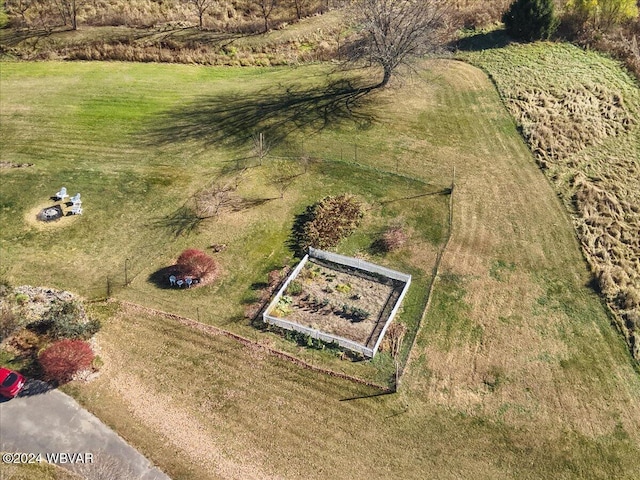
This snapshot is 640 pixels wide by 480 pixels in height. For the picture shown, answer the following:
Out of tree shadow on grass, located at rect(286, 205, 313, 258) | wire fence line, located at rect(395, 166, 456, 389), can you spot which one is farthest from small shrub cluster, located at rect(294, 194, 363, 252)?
wire fence line, located at rect(395, 166, 456, 389)

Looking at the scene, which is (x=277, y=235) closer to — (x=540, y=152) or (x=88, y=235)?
(x=88, y=235)

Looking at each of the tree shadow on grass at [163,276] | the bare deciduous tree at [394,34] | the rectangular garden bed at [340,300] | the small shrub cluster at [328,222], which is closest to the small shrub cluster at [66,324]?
the tree shadow on grass at [163,276]

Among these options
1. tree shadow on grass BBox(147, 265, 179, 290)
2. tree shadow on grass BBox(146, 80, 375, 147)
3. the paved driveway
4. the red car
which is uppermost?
tree shadow on grass BBox(146, 80, 375, 147)

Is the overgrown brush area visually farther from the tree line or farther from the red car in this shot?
the red car

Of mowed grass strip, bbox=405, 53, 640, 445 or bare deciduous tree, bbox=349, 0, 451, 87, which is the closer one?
mowed grass strip, bbox=405, 53, 640, 445

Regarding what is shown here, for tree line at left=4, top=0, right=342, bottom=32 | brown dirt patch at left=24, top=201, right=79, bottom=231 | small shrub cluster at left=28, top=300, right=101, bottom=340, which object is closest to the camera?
small shrub cluster at left=28, top=300, right=101, bottom=340
